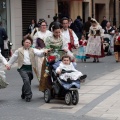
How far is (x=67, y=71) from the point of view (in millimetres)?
11445

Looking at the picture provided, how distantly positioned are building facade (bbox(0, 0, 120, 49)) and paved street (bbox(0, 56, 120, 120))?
13053 mm

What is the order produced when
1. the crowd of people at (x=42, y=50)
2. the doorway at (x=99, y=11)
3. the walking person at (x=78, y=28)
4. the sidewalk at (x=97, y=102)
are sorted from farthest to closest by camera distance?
the doorway at (x=99, y=11), the walking person at (x=78, y=28), the crowd of people at (x=42, y=50), the sidewalk at (x=97, y=102)

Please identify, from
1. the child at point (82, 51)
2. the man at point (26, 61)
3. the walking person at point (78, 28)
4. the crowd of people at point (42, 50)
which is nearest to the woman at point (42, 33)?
the crowd of people at point (42, 50)

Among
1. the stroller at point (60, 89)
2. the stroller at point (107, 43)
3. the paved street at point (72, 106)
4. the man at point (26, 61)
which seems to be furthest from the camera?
the stroller at point (107, 43)

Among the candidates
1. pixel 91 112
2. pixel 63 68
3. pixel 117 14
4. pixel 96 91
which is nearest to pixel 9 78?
pixel 96 91

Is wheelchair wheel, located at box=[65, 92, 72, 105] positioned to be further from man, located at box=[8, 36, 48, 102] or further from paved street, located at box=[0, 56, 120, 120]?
man, located at box=[8, 36, 48, 102]

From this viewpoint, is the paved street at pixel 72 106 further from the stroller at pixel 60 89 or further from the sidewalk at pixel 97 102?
the stroller at pixel 60 89

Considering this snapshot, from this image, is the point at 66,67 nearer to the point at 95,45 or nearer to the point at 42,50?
the point at 42,50

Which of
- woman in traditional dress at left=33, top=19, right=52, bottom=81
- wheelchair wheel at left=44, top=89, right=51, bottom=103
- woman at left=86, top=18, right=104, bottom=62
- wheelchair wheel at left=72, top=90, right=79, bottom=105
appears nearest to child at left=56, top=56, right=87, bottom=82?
wheelchair wheel at left=72, top=90, right=79, bottom=105

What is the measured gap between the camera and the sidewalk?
10359mm

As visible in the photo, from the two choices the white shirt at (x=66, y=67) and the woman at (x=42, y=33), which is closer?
the white shirt at (x=66, y=67)

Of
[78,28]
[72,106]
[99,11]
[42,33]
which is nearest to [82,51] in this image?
[78,28]

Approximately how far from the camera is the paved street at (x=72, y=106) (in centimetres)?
1015

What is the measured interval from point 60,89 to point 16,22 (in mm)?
17622
